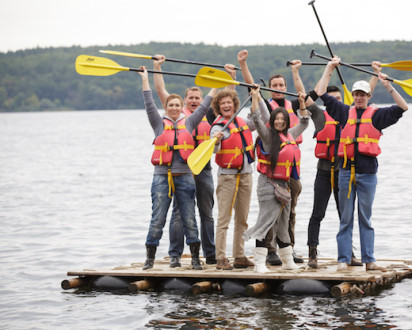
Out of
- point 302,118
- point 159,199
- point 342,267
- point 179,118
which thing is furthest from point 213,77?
point 342,267

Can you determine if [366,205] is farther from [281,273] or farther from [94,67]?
[94,67]

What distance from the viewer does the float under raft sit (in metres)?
8.03

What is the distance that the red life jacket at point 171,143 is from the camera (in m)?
8.54

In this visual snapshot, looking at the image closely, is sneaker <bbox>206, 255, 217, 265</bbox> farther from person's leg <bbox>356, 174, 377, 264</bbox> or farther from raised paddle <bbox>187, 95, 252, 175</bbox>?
person's leg <bbox>356, 174, 377, 264</bbox>

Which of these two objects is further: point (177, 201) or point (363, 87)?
point (177, 201)

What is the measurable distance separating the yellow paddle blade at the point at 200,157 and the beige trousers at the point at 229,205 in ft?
1.42

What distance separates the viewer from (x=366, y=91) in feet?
26.6

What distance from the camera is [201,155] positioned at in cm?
819

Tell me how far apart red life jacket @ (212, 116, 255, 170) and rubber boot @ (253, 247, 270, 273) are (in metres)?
0.93

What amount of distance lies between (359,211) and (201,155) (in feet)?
5.68

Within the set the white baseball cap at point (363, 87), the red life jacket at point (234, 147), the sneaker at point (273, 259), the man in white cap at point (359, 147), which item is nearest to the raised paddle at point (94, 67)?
the red life jacket at point (234, 147)

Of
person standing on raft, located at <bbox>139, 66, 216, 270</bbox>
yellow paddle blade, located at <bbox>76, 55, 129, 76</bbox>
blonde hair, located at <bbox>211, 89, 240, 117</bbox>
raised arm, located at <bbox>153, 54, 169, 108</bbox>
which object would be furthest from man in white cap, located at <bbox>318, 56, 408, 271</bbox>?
yellow paddle blade, located at <bbox>76, 55, 129, 76</bbox>

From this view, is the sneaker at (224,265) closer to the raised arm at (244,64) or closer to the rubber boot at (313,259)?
the rubber boot at (313,259)

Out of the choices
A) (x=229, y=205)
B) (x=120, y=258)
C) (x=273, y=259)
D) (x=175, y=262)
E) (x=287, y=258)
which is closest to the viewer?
(x=287, y=258)
